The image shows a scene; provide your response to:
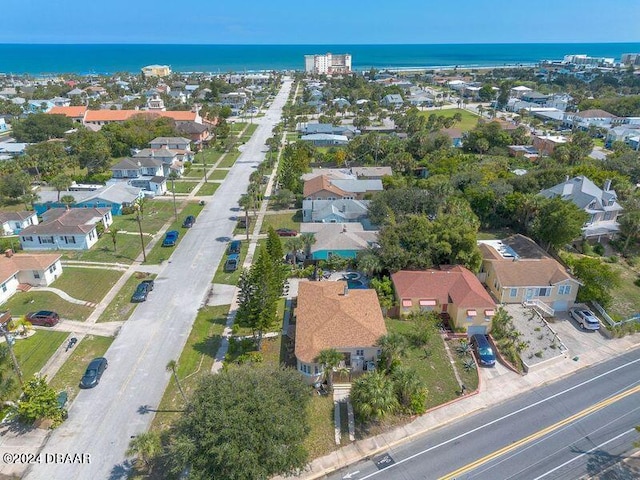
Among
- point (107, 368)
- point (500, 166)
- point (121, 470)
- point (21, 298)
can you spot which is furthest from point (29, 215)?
point (500, 166)

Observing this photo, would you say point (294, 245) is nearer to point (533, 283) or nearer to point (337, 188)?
point (337, 188)

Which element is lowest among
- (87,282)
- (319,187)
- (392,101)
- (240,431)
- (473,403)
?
(473,403)

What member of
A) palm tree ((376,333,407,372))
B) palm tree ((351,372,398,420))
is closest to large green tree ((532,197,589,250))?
palm tree ((376,333,407,372))

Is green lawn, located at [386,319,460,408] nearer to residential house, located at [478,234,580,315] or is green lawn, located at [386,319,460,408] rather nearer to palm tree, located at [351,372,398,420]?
palm tree, located at [351,372,398,420]

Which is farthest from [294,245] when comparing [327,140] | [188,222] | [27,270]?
[327,140]

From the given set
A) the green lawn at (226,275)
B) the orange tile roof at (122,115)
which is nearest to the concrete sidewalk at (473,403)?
the green lawn at (226,275)

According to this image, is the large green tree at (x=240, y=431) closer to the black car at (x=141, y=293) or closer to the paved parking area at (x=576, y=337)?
the black car at (x=141, y=293)
